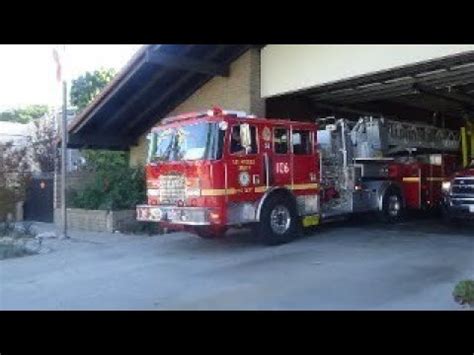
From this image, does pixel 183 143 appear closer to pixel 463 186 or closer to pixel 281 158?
pixel 281 158

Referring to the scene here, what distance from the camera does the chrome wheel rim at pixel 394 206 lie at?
55.5ft

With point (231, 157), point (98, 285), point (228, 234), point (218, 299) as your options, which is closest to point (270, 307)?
point (218, 299)

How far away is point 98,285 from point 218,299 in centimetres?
220

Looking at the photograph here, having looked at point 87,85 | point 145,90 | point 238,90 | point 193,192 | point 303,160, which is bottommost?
point 193,192

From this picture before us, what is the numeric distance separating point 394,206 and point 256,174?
6.27 meters

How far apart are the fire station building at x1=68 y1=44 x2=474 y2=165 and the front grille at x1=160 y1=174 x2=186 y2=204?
3.85m

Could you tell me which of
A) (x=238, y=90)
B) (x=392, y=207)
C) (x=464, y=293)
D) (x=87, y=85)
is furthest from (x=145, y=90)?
(x=87, y=85)

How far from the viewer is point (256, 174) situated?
12359 millimetres

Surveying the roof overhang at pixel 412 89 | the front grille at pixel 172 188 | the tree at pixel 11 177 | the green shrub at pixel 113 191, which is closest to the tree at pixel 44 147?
the tree at pixel 11 177

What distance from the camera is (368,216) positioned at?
58.5 feet

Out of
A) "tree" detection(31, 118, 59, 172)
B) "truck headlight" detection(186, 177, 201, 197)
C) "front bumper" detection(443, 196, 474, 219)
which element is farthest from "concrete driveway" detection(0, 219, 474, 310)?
"tree" detection(31, 118, 59, 172)

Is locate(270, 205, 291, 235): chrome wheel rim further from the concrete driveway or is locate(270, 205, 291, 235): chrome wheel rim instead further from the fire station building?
the fire station building

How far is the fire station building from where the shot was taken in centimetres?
1405
